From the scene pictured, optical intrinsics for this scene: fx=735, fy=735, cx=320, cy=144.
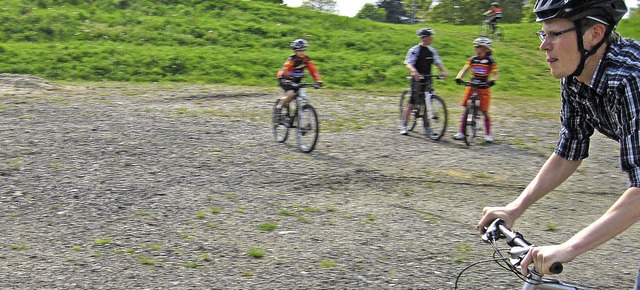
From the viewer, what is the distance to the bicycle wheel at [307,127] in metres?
11.6

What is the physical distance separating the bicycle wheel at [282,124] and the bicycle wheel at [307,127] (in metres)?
0.33

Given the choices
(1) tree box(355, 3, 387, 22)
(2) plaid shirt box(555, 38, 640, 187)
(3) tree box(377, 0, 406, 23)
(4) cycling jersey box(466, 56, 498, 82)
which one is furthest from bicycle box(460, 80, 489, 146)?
(3) tree box(377, 0, 406, 23)

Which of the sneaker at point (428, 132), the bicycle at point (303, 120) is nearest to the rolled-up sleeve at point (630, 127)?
the bicycle at point (303, 120)

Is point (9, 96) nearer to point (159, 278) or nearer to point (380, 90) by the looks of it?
point (380, 90)

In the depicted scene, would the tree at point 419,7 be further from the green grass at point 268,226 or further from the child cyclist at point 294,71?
the green grass at point 268,226

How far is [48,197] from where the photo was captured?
8.39 metres

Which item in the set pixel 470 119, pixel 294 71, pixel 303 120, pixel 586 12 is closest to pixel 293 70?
pixel 294 71

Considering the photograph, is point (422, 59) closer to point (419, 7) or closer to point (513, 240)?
point (513, 240)

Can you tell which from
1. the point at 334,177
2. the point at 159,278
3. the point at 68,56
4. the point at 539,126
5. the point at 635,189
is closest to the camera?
the point at 635,189

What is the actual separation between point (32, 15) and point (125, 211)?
23.9 meters

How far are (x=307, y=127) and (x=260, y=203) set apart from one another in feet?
11.7

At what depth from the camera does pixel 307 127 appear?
38.3 feet

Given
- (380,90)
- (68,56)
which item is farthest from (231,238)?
(68,56)

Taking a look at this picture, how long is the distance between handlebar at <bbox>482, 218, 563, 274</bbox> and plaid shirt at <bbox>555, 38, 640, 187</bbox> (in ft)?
1.22
